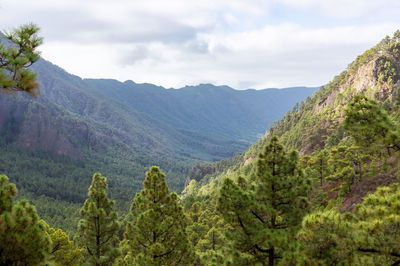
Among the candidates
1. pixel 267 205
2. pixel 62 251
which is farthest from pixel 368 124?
pixel 62 251

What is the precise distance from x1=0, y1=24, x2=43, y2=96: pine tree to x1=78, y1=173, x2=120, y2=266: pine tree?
489 inches

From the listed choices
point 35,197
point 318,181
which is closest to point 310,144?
point 318,181

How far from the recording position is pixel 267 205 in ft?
37.4

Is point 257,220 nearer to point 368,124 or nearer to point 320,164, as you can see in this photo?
point 368,124

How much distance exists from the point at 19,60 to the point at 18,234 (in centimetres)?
518

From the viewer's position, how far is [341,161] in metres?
35.4

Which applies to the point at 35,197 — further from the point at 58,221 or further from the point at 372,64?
the point at 372,64

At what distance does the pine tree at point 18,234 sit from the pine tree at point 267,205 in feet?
23.0

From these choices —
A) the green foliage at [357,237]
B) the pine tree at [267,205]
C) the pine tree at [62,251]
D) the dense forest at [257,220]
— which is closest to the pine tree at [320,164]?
the dense forest at [257,220]

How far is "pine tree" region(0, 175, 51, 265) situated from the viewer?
742 centimetres

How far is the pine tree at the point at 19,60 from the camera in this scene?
696 cm

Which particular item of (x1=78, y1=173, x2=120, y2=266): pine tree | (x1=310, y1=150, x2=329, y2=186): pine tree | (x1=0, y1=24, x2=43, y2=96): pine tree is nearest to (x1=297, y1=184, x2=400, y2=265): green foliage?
(x1=0, y1=24, x2=43, y2=96): pine tree

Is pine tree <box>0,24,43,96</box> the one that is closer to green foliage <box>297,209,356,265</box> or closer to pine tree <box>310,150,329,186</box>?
green foliage <box>297,209,356,265</box>

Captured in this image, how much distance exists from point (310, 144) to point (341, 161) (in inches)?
2022
